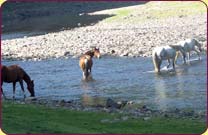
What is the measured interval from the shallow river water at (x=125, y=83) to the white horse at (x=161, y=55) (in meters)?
0.49

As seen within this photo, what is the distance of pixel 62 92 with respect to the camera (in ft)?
77.8

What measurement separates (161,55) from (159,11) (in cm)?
4139

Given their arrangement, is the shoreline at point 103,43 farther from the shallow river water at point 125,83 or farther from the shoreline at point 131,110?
the shoreline at point 131,110

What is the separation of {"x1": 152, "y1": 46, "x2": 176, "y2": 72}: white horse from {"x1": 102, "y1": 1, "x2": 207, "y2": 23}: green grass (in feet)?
106

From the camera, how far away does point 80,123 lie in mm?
14391

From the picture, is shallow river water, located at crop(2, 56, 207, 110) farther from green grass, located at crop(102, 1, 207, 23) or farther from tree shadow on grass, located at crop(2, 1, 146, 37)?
tree shadow on grass, located at crop(2, 1, 146, 37)

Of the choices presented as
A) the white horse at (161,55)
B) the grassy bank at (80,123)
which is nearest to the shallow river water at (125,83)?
the white horse at (161,55)

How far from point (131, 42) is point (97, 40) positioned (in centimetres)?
394

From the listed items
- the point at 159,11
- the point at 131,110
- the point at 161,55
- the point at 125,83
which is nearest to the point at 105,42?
the point at 161,55

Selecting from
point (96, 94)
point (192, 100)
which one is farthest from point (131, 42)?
point (192, 100)

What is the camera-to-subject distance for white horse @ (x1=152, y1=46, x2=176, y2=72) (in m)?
28.5

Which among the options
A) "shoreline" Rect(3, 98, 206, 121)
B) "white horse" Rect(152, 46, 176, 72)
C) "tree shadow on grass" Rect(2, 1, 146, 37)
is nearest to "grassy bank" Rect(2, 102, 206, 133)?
"shoreline" Rect(3, 98, 206, 121)

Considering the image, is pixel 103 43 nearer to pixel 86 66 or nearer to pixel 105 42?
pixel 105 42

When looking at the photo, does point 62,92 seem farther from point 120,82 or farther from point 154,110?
point 154,110
